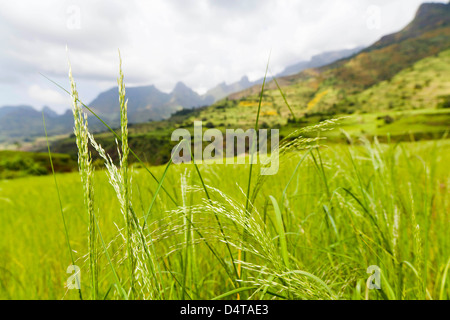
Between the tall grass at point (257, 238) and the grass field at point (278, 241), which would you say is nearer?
the tall grass at point (257, 238)

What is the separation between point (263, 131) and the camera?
3.47ft

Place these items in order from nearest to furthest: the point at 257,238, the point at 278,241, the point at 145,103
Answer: the point at 257,238
the point at 278,241
the point at 145,103

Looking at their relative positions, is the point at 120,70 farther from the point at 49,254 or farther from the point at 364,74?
the point at 364,74

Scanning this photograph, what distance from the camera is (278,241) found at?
49.9 inches

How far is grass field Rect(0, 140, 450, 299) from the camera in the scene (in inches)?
31.9

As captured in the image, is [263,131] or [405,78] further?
[405,78]

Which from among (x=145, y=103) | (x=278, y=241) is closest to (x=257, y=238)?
(x=278, y=241)

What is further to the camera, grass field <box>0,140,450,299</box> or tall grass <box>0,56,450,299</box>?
grass field <box>0,140,450,299</box>

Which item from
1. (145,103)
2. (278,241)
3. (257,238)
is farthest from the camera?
(145,103)

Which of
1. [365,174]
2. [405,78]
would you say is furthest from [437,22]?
[365,174]

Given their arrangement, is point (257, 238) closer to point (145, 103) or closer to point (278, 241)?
point (278, 241)

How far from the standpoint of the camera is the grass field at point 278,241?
812 millimetres
